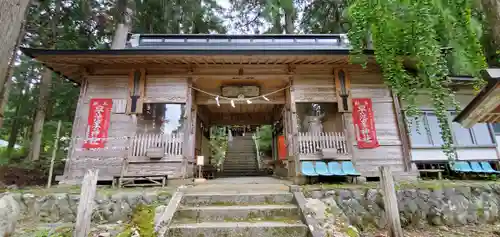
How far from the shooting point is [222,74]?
25.7ft

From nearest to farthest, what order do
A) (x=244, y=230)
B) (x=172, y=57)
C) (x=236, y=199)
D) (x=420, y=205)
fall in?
(x=244, y=230), (x=236, y=199), (x=420, y=205), (x=172, y=57)

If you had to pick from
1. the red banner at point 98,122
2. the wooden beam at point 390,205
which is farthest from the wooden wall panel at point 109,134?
the wooden beam at point 390,205

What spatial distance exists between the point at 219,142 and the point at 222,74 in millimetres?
11282

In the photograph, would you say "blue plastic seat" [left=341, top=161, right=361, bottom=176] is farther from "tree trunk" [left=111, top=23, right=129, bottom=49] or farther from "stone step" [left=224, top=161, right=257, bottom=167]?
"tree trunk" [left=111, top=23, right=129, bottom=49]

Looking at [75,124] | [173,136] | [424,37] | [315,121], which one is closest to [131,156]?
[173,136]

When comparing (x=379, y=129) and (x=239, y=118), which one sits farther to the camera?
(x=239, y=118)

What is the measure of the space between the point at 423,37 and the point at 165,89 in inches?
279

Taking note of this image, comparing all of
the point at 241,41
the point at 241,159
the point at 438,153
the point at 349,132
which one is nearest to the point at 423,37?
the point at 349,132

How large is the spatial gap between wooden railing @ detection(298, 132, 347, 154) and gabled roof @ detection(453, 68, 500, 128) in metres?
3.31

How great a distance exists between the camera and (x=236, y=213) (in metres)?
4.11

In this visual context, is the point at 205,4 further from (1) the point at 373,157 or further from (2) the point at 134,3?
(1) the point at 373,157

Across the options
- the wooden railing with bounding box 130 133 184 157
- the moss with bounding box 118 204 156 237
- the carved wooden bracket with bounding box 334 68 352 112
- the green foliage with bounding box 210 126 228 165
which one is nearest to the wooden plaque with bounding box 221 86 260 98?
the wooden railing with bounding box 130 133 184 157

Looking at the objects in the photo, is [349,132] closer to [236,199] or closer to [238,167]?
[236,199]

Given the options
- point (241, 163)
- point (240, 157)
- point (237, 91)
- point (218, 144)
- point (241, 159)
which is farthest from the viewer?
point (218, 144)
